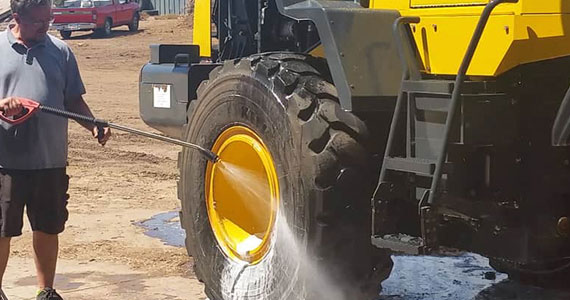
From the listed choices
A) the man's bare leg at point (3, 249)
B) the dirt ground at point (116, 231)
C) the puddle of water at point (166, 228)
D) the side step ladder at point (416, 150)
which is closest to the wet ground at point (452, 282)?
the dirt ground at point (116, 231)

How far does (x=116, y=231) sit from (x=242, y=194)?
8.48 feet

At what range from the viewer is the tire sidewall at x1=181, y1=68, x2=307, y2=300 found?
4.62m

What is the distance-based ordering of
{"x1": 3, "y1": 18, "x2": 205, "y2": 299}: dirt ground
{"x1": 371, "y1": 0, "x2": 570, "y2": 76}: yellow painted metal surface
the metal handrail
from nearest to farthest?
the metal handrail → {"x1": 371, "y1": 0, "x2": 570, "y2": 76}: yellow painted metal surface → {"x1": 3, "y1": 18, "x2": 205, "y2": 299}: dirt ground

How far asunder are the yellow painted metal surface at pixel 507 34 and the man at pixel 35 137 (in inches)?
78.1

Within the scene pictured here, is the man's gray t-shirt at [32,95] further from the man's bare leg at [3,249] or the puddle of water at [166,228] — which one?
the puddle of water at [166,228]

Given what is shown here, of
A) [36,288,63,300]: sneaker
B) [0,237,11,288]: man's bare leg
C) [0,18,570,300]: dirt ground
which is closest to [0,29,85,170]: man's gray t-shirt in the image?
[0,237,11,288]: man's bare leg

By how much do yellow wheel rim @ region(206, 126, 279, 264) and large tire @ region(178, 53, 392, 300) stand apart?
0.23 ft

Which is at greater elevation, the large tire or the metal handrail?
the metal handrail

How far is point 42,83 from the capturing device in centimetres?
Answer: 498

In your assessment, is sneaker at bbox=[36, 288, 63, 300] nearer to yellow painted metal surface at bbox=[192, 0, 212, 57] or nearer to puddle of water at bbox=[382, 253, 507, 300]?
puddle of water at bbox=[382, 253, 507, 300]

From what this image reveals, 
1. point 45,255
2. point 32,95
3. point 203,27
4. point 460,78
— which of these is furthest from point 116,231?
point 460,78

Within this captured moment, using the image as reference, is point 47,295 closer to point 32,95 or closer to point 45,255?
point 45,255

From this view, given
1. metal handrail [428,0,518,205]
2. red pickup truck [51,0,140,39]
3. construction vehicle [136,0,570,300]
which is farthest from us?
red pickup truck [51,0,140,39]

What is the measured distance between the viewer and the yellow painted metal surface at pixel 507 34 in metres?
3.84
